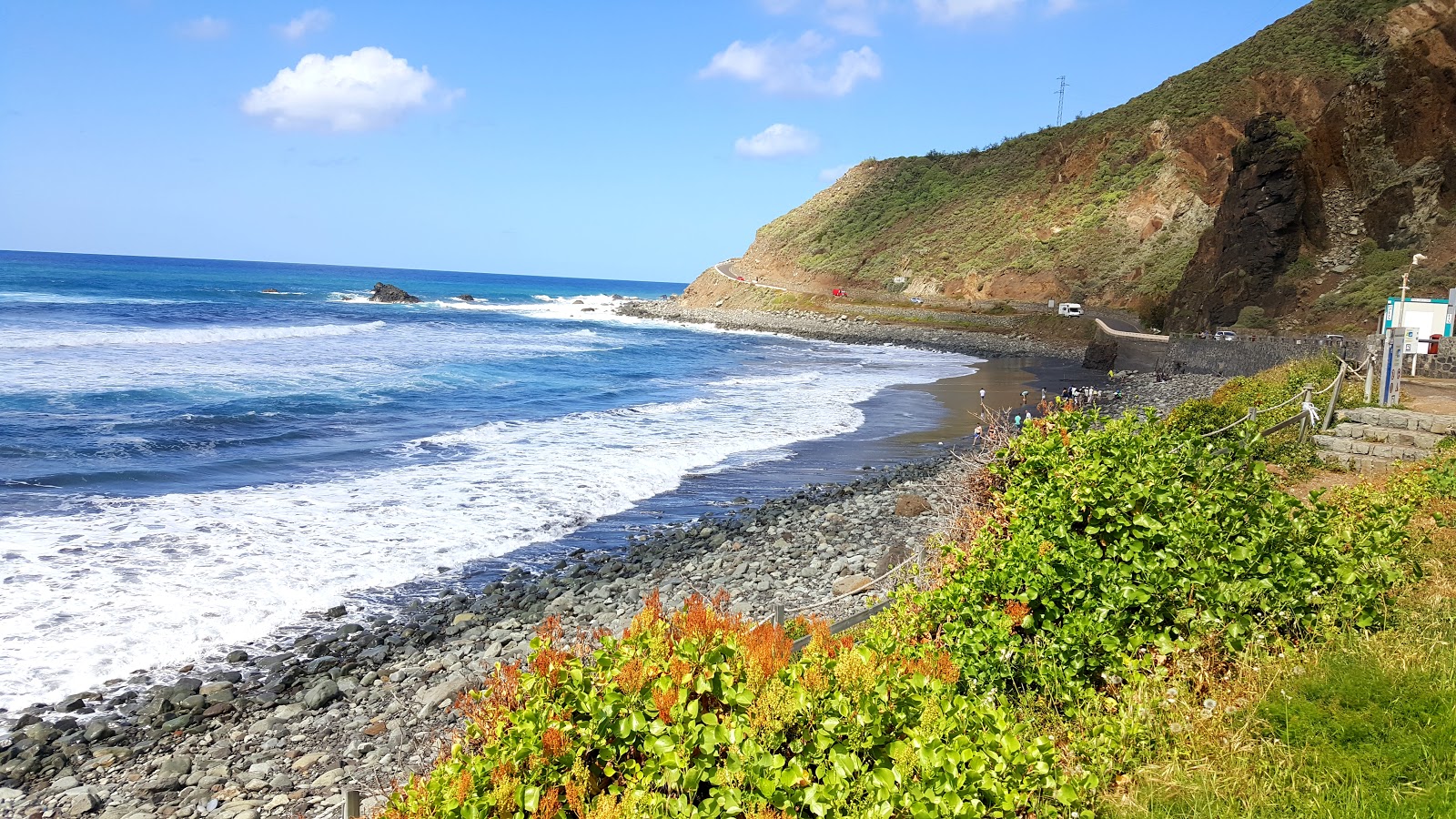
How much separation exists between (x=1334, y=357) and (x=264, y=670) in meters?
19.0

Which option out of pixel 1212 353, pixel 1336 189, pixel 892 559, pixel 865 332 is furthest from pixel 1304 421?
pixel 865 332

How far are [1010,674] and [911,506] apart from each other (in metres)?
9.23

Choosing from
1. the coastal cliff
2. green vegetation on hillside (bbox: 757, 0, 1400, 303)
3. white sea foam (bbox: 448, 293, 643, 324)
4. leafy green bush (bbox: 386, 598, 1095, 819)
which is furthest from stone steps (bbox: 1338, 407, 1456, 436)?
white sea foam (bbox: 448, 293, 643, 324)

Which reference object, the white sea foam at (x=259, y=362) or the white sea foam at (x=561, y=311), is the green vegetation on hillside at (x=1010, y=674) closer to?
the white sea foam at (x=259, y=362)

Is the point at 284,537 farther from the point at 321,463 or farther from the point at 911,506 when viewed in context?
the point at 911,506

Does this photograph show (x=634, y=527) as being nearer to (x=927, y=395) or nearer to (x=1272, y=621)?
(x=1272, y=621)

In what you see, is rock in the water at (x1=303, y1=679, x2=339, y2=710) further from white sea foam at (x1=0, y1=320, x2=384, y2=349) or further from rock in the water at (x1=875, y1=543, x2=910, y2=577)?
white sea foam at (x1=0, y1=320, x2=384, y2=349)

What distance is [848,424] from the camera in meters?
24.4

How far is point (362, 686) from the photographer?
27.9 feet

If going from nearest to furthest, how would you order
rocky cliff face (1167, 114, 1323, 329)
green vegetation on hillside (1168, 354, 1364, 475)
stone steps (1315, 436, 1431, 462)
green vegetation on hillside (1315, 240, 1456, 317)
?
stone steps (1315, 436, 1431, 462), green vegetation on hillside (1168, 354, 1364, 475), green vegetation on hillside (1315, 240, 1456, 317), rocky cliff face (1167, 114, 1323, 329)

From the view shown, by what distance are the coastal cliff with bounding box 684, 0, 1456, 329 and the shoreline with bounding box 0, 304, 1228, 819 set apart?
28.5 meters

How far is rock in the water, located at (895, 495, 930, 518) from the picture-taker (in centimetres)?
1379

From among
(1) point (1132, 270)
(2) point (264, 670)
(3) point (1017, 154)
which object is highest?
(3) point (1017, 154)

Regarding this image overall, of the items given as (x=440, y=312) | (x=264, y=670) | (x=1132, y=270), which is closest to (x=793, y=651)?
(x=264, y=670)
